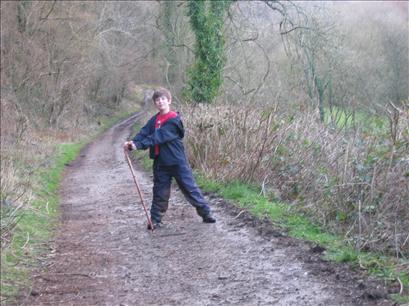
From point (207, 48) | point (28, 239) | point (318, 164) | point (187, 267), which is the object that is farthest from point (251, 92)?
point (187, 267)

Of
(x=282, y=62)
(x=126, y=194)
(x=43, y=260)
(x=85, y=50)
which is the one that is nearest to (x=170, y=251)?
(x=43, y=260)

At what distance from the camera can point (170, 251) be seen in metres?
7.09

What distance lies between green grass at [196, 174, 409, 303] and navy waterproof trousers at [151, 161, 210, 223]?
803 millimetres

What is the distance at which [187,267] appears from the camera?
6.39 meters

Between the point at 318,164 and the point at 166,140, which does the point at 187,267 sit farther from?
the point at 318,164

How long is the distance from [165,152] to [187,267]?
2088 mm

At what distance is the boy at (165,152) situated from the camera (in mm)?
7887

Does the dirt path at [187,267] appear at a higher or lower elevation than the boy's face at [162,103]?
lower

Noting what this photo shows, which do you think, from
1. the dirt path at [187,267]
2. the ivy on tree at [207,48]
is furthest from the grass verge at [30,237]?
the ivy on tree at [207,48]

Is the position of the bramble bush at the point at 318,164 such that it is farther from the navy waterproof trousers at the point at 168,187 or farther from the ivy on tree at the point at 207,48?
the ivy on tree at the point at 207,48

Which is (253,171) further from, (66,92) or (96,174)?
(66,92)

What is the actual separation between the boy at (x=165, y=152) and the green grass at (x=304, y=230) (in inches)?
35.9

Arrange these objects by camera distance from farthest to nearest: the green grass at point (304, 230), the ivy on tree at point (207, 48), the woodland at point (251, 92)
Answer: the ivy on tree at point (207, 48) < the woodland at point (251, 92) < the green grass at point (304, 230)

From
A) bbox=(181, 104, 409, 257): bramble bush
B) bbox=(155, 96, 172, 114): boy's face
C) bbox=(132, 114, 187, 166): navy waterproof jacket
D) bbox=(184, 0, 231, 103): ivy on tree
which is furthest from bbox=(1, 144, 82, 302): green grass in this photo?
bbox=(184, 0, 231, 103): ivy on tree
